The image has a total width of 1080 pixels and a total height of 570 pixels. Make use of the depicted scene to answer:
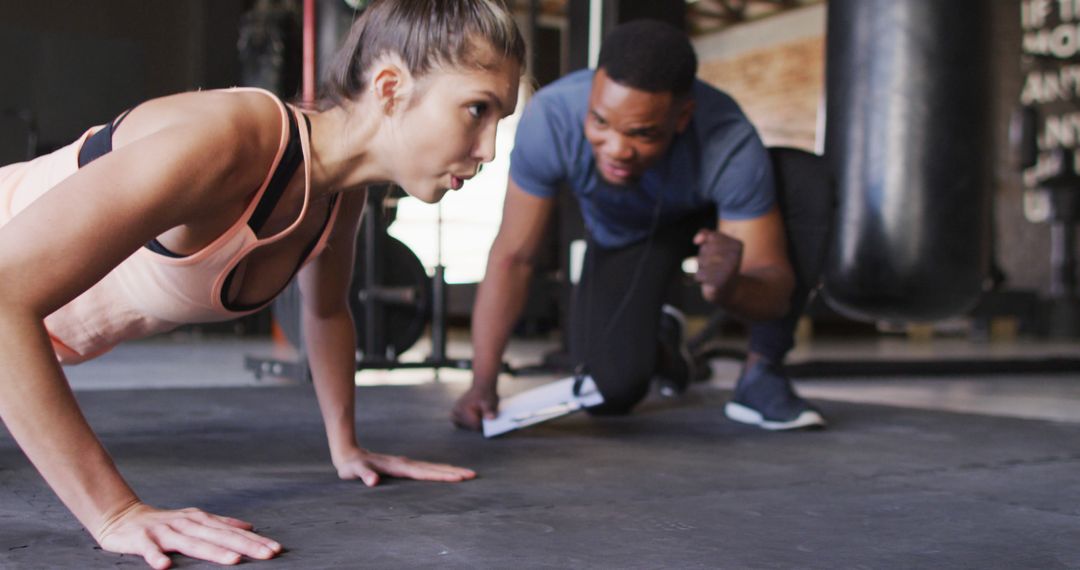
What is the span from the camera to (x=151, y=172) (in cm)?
90

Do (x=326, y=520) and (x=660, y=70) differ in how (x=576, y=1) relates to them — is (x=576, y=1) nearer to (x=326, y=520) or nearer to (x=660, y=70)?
(x=660, y=70)

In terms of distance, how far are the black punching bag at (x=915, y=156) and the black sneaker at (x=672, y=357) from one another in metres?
0.52

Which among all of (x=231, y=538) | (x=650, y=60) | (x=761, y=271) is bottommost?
(x=231, y=538)

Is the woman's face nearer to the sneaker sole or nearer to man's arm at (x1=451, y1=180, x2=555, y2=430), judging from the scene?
man's arm at (x1=451, y1=180, x2=555, y2=430)

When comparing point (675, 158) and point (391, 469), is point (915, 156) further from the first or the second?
point (391, 469)

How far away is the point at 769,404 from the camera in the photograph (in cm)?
197

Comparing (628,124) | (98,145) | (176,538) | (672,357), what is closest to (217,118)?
(98,145)

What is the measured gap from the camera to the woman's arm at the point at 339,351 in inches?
50.6

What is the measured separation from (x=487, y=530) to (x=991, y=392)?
255cm

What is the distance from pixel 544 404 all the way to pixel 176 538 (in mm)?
1015

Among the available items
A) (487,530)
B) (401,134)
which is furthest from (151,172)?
(487,530)

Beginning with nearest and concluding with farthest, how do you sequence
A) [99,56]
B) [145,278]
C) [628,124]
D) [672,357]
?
1. [145,278]
2. [628,124]
3. [672,357]
4. [99,56]

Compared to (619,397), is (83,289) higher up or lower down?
higher up

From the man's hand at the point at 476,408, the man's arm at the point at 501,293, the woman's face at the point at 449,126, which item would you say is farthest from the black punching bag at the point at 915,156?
the woman's face at the point at 449,126
